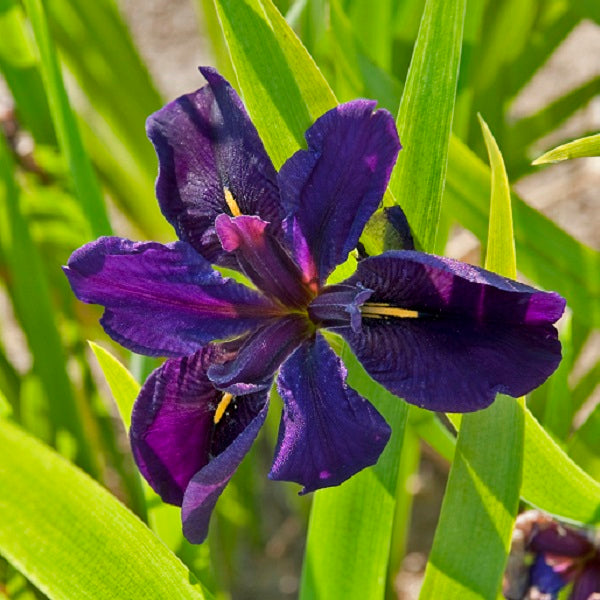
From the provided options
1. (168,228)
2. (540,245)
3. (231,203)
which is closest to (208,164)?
(231,203)

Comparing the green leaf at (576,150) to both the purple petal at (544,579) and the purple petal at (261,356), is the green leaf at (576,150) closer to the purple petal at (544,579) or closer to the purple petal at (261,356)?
the purple petal at (261,356)

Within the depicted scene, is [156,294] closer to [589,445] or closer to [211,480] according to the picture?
[211,480]

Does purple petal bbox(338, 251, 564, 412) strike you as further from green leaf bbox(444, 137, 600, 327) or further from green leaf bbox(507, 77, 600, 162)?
green leaf bbox(507, 77, 600, 162)

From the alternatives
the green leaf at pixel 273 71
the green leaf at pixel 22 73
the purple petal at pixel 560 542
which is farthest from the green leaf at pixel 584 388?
the green leaf at pixel 22 73

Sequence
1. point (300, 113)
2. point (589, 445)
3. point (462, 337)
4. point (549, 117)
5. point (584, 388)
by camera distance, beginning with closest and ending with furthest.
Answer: point (462, 337) → point (300, 113) → point (589, 445) → point (584, 388) → point (549, 117)

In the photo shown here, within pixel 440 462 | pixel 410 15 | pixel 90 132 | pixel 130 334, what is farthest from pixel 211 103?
pixel 440 462
